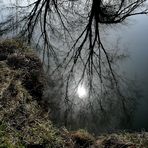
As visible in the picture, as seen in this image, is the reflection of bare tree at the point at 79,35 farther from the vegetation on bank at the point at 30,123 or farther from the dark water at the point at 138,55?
the vegetation on bank at the point at 30,123

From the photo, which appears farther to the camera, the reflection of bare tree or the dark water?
the reflection of bare tree

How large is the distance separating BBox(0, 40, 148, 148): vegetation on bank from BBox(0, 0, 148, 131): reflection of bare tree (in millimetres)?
1296

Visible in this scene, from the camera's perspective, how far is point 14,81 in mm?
8266

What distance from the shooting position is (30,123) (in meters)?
6.68

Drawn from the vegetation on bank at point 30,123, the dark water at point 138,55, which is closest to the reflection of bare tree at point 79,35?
the dark water at point 138,55

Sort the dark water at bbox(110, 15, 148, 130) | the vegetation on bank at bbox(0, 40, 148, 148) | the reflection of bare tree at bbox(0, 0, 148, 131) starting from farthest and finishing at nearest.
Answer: the reflection of bare tree at bbox(0, 0, 148, 131), the dark water at bbox(110, 15, 148, 130), the vegetation on bank at bbox(0, 40, 148, 148)

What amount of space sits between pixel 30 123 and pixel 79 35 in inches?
280

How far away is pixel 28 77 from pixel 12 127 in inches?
119

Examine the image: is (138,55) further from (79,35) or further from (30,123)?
(30,123)

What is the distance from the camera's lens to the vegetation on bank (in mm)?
6109

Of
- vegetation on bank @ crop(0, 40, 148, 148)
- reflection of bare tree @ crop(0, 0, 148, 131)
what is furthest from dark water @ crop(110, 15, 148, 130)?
vegetation on bank @ crop(0, 40, 148, 148)

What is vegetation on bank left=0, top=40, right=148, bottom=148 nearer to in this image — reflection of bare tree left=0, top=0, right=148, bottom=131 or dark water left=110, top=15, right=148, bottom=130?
reflection of bare tree left=0, top=0, right=148, bottom=131

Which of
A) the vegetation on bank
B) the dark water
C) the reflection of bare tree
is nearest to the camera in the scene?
the vegetation on bank

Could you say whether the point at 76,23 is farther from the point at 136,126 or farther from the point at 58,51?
the point at 136,126
